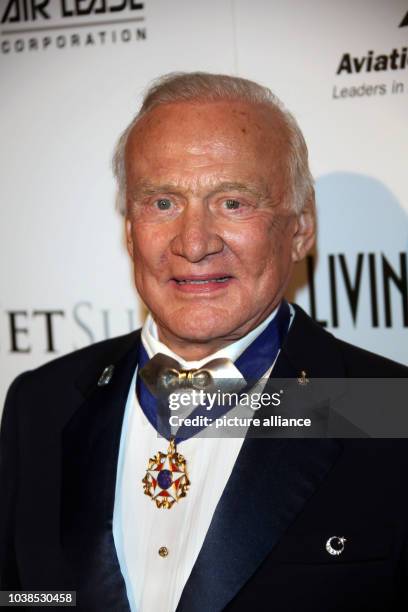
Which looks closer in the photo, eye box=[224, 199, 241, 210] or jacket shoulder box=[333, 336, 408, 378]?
eye box=[224, 199, 241, 210]

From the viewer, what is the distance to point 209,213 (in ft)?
5.24

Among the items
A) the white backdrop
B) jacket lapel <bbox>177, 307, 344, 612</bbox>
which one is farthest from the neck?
the white backdrop

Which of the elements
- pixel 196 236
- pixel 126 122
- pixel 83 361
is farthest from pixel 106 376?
pixel 126 122

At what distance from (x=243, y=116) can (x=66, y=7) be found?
113cm

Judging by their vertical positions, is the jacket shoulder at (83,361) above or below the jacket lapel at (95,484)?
above

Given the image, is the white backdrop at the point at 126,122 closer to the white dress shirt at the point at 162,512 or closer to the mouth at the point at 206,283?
the white dress shirt at the point at 162,512

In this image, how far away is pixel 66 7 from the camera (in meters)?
2.46

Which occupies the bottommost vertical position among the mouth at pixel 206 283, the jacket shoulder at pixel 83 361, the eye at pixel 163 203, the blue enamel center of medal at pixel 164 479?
the blue enamel center of medal at pixel 164 479

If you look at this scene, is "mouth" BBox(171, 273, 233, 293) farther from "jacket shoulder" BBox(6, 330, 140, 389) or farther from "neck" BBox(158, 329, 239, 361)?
"jacket shoulder" BBox(6, 330, 140, 389)

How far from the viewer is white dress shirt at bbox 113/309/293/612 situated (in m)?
1.56

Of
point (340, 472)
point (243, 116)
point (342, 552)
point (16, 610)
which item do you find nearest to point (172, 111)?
point (243, 116)

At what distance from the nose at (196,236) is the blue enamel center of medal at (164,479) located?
457mm

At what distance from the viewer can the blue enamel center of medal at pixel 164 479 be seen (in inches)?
64.6

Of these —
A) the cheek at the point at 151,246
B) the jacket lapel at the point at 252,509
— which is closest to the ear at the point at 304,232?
the cheek at the point at 151,246
